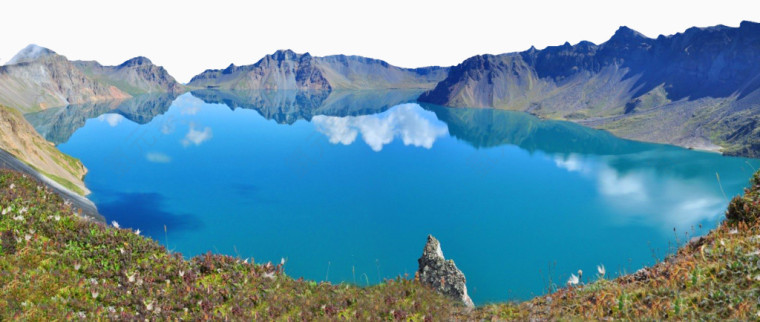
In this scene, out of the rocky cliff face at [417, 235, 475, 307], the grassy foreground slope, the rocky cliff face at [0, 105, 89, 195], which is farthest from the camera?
the rocky cliff face at [0, 105, 89, 195]

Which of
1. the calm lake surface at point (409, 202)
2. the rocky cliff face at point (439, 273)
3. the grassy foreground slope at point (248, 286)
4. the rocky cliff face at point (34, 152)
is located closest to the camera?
the grassy foreground slope at point (248, 286)

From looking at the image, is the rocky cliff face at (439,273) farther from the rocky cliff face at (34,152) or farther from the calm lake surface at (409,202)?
the rocky cliff face at (34,152)

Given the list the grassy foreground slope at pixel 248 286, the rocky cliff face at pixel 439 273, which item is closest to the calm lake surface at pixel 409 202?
the rocky cliff face at pixel 439 273

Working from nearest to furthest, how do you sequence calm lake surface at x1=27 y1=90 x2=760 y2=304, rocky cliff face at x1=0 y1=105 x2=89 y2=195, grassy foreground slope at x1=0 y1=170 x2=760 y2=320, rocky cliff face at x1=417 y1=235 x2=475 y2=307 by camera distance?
grassy foreground slope at x1=0 y1=170 x2=760 y2=320
rocky cliff face at x1=417 y1=235 x2=475 y2=307
calm lake surface at x1=27 y1=90 x2=760 y2=304
rocky cliff face at x1=0 y1=105 x2=89 y2=195

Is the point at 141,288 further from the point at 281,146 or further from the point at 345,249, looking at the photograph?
the point at 281,146

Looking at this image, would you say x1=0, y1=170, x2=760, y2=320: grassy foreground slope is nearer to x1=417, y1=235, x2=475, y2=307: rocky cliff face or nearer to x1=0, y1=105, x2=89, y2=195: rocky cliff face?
x1=417, y1=235, x2=475, y2=307: rocky cliff face

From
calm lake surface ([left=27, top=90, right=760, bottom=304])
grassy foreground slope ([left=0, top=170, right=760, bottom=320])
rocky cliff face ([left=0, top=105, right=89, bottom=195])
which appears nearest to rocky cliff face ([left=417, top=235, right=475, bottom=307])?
grassy foreground slope ([left=0, top=170, right=760, bottom=320])
